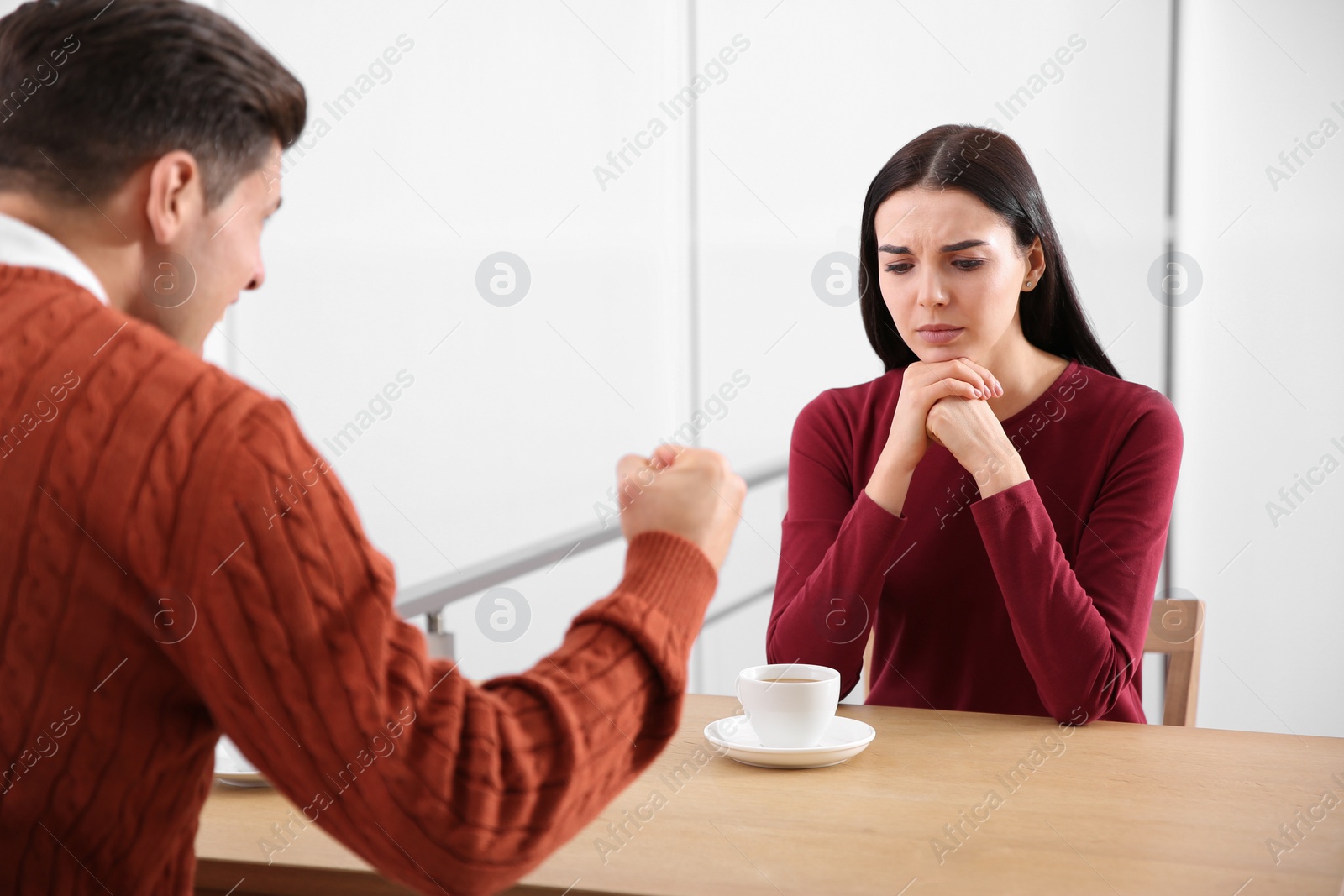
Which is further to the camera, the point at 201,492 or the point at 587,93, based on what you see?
the point at 587,93

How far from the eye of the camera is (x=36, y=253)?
74 cm

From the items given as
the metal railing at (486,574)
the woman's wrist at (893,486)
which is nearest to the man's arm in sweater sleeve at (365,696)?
the metal railing at (486,574)

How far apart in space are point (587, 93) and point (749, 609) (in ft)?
5.86

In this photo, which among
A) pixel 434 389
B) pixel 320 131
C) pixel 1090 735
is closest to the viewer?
pixel 1090 735

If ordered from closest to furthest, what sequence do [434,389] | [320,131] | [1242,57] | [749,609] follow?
[320,131]
[434,389]
[1242,57]
[749,609]

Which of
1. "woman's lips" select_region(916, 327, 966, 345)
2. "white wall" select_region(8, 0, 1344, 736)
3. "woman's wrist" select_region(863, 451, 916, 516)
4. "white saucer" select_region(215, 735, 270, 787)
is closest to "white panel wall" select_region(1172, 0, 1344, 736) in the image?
"white wall" select_region(8, 0, 1344, 736)

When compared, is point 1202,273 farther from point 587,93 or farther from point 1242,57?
point 587,93

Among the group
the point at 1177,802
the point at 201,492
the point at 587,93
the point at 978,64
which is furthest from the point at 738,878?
the point at 978,64

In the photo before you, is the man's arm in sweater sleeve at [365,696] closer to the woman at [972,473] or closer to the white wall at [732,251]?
the woman at [972,473]

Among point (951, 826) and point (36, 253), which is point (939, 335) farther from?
point (36, 253)

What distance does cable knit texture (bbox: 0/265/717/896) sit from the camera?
66cm

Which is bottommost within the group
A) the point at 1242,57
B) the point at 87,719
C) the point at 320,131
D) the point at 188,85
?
the point at 87,719

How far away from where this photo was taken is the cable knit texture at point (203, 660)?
2.17 feet

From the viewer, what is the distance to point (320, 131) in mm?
2469
